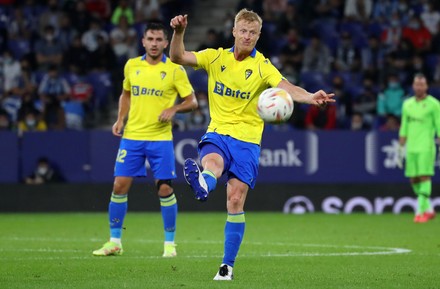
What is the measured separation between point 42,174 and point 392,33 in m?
8.58

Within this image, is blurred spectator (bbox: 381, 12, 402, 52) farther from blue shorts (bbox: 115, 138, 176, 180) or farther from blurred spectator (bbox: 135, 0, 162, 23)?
blue shorts (bbox: 115, 138, 176, 180)

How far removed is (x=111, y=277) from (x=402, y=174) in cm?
1191

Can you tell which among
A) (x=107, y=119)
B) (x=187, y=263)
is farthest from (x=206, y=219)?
(x=187, y=263)

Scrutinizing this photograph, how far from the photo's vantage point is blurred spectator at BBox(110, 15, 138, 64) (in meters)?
24.2

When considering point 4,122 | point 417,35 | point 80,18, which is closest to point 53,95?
point 4,122

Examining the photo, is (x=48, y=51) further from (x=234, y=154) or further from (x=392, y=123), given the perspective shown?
(x=234, y=154)

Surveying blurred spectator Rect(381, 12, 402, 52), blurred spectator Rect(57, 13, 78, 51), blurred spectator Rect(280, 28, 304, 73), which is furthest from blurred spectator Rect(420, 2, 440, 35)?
blurred spectator Rect(57, 13, 78, 51)

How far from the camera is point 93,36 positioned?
24.9m

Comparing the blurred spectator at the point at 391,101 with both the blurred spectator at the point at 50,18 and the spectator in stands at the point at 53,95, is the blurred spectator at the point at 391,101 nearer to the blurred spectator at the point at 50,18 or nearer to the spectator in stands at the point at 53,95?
the spectator in stands at the point at 53,95

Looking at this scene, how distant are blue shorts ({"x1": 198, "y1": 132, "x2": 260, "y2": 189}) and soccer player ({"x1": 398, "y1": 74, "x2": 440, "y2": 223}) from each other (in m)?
8.89

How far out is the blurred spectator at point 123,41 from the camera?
79.5ft

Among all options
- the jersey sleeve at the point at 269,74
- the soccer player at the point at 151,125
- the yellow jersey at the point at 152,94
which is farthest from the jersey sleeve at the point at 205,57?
the yellow jersey at the point at 152,94

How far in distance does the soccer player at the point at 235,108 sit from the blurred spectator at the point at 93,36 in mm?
15222

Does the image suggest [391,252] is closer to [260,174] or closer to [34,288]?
[34,288]
